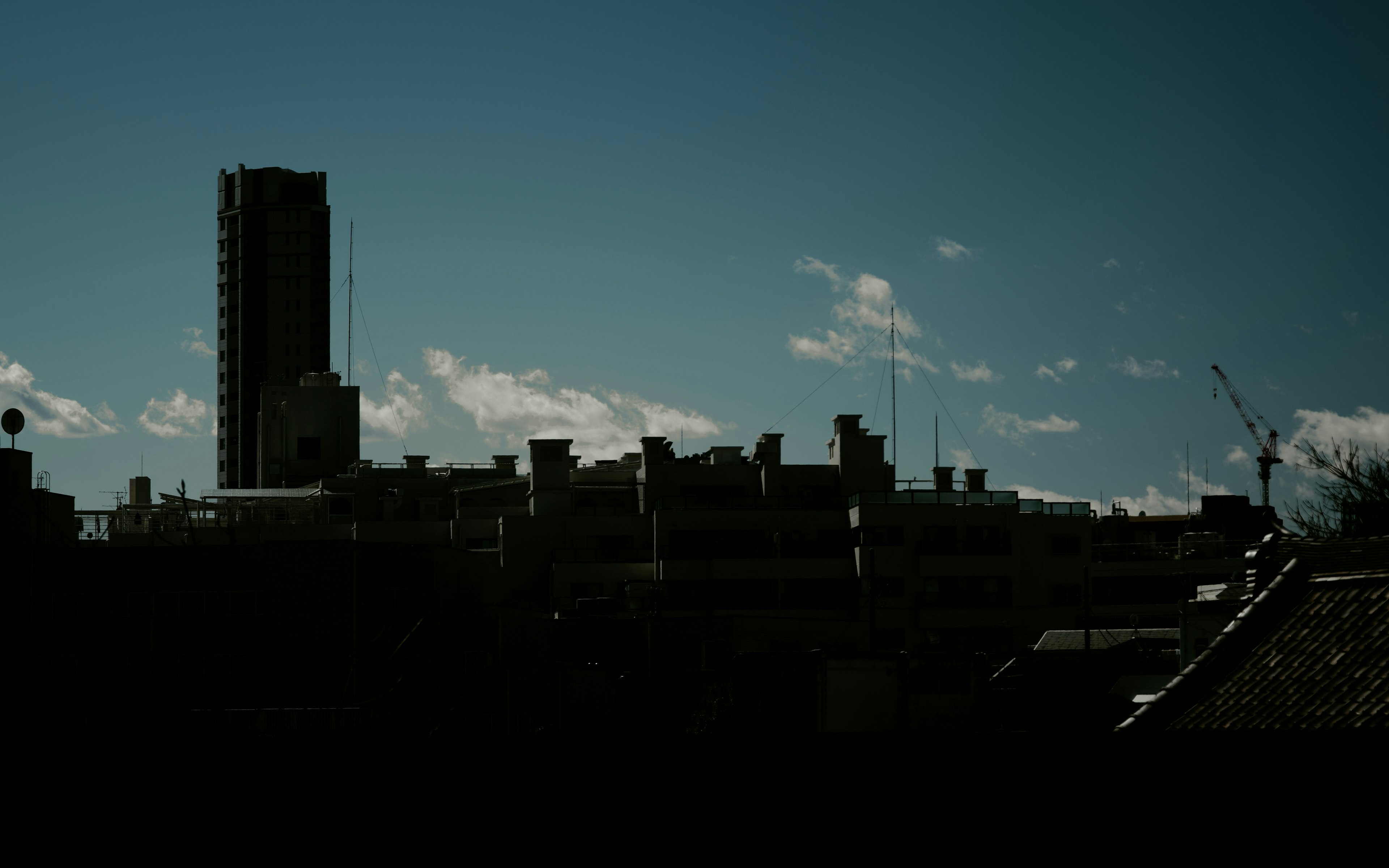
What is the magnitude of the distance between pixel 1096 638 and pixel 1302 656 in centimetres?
3243

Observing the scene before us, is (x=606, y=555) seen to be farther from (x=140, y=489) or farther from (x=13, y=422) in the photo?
(x=140, y=489)

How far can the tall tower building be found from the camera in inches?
4916

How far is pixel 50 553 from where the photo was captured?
4144 cm

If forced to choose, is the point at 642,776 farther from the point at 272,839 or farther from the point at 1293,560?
the point at 1293,560

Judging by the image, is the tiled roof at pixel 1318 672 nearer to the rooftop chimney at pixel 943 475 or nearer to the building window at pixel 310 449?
the rooftop chimney at pixel 943 475

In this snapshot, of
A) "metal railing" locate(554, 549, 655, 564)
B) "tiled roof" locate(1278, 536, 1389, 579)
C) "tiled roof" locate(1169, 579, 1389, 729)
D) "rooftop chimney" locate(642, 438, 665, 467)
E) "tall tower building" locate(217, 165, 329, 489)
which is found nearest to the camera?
"tiled roof" locate(1169, 579, 1389, 729)

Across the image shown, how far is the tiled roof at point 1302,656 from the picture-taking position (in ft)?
60.3

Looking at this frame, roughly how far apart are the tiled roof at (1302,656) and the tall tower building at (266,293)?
373 ft

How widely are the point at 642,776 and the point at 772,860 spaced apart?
801mm

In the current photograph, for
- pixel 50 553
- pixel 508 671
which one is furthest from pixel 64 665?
pixel 508 671

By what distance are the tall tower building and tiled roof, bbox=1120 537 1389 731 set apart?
113704 millimetres

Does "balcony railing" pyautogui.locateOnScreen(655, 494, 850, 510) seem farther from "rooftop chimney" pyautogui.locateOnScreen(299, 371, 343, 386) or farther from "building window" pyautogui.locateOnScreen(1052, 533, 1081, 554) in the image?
"rooftop chimney" pyautogui.locateOnScreen(299, 371, 343, 386)

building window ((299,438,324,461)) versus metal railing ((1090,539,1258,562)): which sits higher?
building window ((299,438,324,461))

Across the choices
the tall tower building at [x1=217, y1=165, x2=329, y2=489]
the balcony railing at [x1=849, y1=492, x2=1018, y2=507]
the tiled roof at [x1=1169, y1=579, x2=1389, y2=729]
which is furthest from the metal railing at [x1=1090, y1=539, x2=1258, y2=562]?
the tall tower building at [x1=217, y1=165, x2=329, y2=489]
